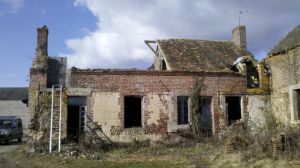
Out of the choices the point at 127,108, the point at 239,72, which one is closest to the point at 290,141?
the point at 239,72

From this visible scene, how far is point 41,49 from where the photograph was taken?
20.6 meters

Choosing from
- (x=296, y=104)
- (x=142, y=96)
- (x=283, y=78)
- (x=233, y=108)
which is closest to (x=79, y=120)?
(x=142, y=96)

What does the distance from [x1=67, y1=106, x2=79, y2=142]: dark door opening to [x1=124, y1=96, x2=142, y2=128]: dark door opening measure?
2.75 meters

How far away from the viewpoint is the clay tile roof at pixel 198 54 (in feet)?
74.5

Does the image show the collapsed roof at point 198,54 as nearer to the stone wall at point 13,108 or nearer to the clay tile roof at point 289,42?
the clay tile roof at point 289,42

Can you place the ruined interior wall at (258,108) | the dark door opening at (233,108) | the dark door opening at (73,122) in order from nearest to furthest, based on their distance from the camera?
1. the dark door opening at (73,122)
2. the ruined interior wall at (258,108)
3. the dark door opening at (233,108)

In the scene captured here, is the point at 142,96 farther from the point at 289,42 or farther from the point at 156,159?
the point at 289,42

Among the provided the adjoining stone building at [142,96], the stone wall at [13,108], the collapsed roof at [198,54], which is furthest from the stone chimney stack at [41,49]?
the stone wall at [13,108]

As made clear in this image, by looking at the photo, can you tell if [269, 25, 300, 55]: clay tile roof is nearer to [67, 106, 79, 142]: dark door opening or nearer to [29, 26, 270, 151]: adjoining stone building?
[29, 26, 270, 151]: adjoining stone building

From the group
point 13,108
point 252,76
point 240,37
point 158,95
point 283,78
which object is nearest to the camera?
point 283,78

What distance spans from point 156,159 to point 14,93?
39.8 metres

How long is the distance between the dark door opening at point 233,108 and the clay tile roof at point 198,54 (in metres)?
1.87

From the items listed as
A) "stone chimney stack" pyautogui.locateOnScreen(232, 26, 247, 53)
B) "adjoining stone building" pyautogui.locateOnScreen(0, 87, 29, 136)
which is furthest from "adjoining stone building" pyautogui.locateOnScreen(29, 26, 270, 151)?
"adjoining stone building" pyautogui.locateOnScreen(0, 87, 29, 136)

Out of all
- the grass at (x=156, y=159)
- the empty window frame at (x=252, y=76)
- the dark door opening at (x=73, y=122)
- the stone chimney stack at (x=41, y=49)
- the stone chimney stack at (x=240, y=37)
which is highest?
the stone chimney stack at (x=240, y=37)
